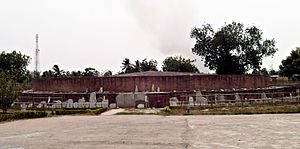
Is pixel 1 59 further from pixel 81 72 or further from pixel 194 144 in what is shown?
pixel 194 144

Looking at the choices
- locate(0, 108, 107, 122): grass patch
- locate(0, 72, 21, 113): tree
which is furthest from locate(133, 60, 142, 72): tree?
locate(0, 72, 21, 113): tree

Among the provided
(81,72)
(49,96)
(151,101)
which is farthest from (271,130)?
(81,72)

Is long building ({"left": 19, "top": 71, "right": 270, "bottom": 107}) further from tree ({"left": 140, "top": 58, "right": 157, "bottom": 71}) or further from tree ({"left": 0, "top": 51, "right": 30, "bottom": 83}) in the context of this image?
tree ({"left": 140, "top": 58, "right": 157, "bottom": 71})

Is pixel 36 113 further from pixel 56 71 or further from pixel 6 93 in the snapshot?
pixel 56 71

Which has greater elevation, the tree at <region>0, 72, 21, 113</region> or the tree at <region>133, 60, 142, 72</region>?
the tree at <region>133, 60, 142, 72</region>

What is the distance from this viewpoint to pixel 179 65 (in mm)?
78125

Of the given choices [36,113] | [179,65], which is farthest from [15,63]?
[36,113]

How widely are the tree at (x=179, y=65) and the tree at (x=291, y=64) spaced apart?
88.0ft

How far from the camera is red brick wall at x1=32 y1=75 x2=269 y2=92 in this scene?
1468 inches

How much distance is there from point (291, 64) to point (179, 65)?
30541mm

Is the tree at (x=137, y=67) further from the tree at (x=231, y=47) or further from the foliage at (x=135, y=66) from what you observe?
the tree at (x=231, y=47)

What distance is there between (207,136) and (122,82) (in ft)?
83.2

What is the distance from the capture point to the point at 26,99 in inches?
1453

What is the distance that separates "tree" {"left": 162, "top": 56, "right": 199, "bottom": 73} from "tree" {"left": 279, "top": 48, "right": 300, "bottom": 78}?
88.0 ft
